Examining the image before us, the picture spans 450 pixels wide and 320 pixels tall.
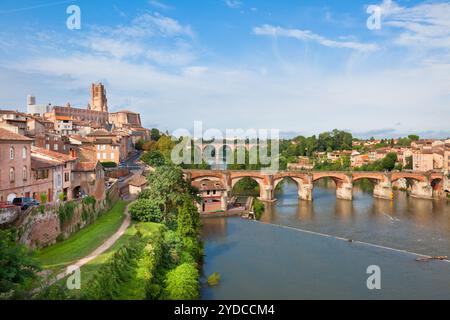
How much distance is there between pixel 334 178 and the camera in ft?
186

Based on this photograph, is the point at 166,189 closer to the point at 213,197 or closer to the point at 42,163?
the point at 42,163

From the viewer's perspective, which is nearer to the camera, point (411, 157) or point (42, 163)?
point (42, 163)

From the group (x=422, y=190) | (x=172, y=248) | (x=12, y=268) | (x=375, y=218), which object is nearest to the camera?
(x=12, y=268)

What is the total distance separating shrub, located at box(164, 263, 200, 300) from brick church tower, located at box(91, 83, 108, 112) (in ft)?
302

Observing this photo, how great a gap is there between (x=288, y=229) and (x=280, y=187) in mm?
32254

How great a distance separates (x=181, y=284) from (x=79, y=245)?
524cm

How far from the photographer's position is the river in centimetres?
2072

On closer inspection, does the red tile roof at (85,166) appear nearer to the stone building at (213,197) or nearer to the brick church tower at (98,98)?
the stone building at (213,197)

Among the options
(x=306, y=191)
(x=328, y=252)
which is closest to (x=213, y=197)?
(x=306, y=191)

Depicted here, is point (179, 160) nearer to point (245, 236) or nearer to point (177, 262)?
point (245, 236)

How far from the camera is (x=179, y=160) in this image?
64.9 metres

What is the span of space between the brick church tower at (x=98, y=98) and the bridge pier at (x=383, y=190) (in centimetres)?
7302

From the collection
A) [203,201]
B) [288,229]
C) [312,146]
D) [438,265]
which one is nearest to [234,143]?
[312,146]

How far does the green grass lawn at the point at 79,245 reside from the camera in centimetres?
1584
